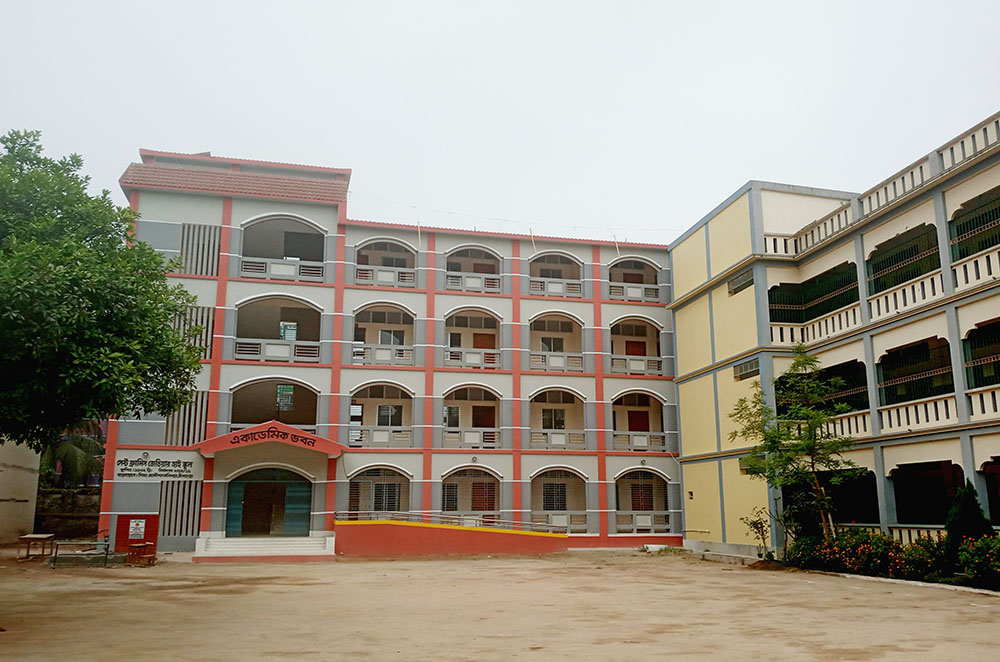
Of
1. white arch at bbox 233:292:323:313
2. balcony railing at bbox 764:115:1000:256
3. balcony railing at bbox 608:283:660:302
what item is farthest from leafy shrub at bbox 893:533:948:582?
white arch at bbox 233:292:323:313

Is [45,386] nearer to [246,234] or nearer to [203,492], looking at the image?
[203,492]

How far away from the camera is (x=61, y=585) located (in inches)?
619

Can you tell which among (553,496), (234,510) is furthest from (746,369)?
(234,510)

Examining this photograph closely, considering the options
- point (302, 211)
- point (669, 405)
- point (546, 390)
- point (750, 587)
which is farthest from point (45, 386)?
point (669, 405)

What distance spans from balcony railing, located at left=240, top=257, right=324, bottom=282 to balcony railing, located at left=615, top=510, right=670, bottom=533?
13439mm

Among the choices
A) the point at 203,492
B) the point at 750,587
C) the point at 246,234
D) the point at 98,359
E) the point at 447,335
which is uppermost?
the point at 246,234

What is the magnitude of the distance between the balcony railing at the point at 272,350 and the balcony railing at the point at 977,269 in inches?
733

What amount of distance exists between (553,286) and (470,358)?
414 cm

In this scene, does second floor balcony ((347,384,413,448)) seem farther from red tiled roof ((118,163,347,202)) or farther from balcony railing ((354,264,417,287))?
red tiled roof ((118,163,347,202))

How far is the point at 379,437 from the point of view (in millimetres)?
26891

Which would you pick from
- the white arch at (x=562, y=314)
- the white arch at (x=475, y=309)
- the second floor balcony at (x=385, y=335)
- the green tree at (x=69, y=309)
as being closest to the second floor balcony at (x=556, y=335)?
the white arch at (x=562, y=314)

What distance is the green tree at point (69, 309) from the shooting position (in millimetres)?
10453

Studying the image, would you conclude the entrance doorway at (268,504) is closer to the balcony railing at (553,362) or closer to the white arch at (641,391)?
the balcony railing at (553,362)

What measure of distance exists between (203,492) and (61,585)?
29.7 ft
